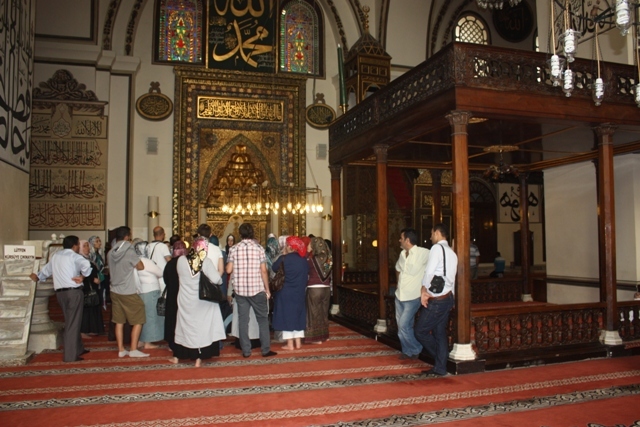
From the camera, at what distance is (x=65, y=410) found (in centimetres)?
385

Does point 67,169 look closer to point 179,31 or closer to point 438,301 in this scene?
point 179,31

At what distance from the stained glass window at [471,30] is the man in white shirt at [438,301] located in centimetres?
1136

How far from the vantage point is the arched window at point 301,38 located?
1320 centimetres

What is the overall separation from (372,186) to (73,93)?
22.8 feet

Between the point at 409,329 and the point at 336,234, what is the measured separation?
120 inches

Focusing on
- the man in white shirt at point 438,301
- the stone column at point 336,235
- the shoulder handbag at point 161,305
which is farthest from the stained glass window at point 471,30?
the shoulder handbag at point 161,305

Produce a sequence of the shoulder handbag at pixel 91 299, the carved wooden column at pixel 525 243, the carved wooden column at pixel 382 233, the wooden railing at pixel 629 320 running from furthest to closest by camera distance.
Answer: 1. the carved wooden column at pixel 525 243
2. the carved wooden column at pixel 382 233
3. the shoulder handbag at pixel 91 299
4. the wooden railing at pixel 629 320

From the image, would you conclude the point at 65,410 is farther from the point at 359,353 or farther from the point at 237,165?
the point at 237,165

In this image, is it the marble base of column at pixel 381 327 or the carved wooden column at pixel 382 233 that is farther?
the carved wooden column at pixel 382 233

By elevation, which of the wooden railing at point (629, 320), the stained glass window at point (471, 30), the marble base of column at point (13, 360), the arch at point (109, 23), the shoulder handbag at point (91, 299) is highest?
the stained glass window at point (471, 30)

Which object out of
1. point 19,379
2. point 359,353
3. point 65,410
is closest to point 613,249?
point 359,353

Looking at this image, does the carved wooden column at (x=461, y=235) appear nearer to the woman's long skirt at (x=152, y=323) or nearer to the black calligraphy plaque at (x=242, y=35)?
the woman's long skirt at (x=152, y=323)

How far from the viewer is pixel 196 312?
→ 5094mm

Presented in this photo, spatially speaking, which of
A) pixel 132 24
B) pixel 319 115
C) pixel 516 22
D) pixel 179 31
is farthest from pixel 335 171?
pixel 516 22
